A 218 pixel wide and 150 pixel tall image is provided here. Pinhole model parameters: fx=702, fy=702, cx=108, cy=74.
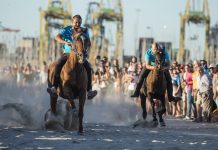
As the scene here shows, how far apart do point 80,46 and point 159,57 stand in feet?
14.7

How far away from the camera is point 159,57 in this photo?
18.6 meters

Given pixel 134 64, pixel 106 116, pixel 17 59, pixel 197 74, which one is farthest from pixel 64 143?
pixel 17 59

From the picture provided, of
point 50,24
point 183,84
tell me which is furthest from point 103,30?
point 183,84

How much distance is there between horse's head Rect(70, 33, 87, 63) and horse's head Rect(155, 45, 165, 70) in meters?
4.15

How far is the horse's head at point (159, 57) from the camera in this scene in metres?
18.4

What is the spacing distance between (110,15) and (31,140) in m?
70.8

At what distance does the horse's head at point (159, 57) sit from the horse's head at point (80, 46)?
4151 mm

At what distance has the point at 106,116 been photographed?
896 inches

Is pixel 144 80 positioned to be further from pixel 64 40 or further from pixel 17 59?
pixel 17 59

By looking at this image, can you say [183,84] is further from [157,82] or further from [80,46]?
[80,46]

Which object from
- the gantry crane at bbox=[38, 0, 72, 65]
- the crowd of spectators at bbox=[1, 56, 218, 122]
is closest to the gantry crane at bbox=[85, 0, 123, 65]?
the gantry crane at bbox=[38, 0, 72, 65]

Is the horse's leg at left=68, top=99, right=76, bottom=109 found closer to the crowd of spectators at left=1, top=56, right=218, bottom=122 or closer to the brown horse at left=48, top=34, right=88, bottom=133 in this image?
the brown horse at left=48, top=34, right=88, bottom=133

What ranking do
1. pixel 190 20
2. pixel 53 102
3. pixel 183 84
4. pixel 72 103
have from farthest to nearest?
pixel 190 20, pixel 183 84, pixel 53 102, pixel 72 103

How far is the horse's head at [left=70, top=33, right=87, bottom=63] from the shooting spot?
14547mm
